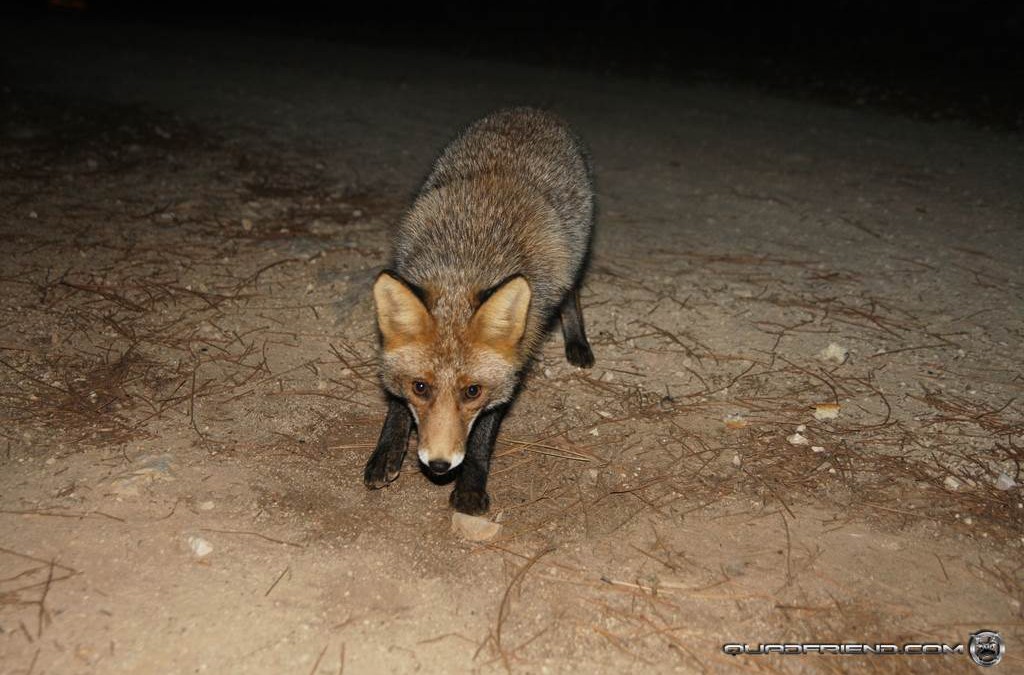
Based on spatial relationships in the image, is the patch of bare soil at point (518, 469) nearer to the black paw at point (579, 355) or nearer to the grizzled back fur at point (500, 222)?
the black paw at point (579, 355)

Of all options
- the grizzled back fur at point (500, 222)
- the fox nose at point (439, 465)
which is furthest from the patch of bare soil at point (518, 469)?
the grizzled back fur at point (500, 222)

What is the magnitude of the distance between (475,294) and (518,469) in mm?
954

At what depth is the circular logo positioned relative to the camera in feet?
8.91

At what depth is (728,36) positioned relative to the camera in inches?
830

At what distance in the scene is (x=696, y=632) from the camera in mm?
2787

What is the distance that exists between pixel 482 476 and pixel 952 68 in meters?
17.1

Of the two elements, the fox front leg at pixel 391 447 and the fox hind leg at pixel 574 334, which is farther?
the fox hind leg at pixel 574 334

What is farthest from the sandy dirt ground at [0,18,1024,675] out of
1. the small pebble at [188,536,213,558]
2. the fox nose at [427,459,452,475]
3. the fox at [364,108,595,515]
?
the fox nose at [427,459,452,475]

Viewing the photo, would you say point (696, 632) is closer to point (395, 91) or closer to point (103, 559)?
point (103, 559)

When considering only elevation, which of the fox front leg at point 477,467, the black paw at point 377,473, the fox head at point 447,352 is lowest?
the black paw at point 377,473

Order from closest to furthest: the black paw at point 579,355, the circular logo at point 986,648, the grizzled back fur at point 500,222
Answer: the circular logo at point 986,648, the grizzled back fur at point 500,222, the black paw at point 579,355

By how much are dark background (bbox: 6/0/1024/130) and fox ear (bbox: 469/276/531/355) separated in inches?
438

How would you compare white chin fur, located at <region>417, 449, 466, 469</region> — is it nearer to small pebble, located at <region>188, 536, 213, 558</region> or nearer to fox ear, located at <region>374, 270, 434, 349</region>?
fox ear, located at <region>374, 270, 434, 349</region>

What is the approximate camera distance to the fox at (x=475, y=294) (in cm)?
321
